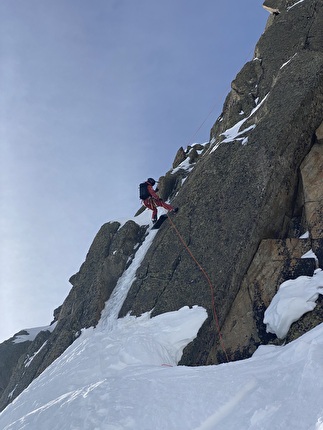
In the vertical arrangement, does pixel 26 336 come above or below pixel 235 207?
above

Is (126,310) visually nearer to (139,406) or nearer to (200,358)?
(200,358)

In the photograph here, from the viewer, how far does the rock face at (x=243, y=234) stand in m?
11.1

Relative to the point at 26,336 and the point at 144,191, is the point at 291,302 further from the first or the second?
the point at 26,336

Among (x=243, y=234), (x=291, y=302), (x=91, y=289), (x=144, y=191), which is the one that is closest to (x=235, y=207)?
(x=243, y=234)

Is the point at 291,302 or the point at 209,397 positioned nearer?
the point at 209,397

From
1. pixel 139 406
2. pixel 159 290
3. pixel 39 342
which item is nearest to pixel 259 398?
pixel 139 406

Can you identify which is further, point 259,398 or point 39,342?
point 39,342

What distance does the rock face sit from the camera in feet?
36.6

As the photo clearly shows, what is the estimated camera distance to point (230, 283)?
1174 centimetres

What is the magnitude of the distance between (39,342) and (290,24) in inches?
815

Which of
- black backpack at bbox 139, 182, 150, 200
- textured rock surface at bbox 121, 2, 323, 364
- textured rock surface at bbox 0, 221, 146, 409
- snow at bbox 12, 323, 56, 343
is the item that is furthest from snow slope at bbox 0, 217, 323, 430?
snow at bbox 12, 323, 56, 343

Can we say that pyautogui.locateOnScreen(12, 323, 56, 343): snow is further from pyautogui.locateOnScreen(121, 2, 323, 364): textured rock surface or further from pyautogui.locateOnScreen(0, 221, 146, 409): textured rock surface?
pyautogui.locateOnScreen(121, 2, 323, 364): textured rock surface

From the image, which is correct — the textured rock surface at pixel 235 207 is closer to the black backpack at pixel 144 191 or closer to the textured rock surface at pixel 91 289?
the black backpack at pixel 144 191

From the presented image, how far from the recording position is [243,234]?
476 inches
